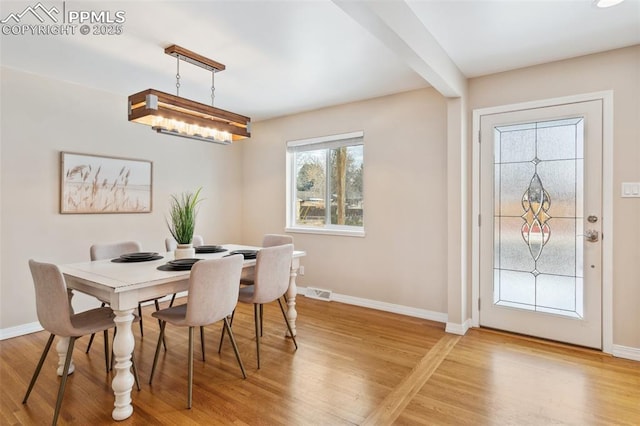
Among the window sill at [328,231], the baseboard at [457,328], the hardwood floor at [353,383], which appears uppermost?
the window sill at [328,231]

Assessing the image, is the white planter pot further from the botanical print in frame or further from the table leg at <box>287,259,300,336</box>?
the botanical print in frame

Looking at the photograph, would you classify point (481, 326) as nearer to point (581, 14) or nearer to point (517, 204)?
point (517, 204)

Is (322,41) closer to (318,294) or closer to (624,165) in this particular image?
(624,165)

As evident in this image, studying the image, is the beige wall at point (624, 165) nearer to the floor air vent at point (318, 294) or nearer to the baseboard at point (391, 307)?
the baseboard at point (391, 307)

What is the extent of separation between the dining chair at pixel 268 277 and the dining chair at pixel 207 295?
0.92 feet

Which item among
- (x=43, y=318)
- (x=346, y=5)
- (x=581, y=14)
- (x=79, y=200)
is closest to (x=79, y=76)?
(x=79, y=200)

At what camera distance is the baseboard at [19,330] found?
312 cm

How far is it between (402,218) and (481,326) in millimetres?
1346

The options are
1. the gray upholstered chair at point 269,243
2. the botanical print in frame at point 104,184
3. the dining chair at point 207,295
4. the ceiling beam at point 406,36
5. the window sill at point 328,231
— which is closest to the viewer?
the ceiling beam at point 406,36

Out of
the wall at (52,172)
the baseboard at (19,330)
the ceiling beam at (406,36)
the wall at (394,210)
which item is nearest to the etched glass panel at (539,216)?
the wall at (394,210)

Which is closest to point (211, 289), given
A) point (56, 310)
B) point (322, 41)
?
point (56, 310)

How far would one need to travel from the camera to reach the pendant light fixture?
2400 mm

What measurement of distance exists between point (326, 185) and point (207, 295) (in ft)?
8.84

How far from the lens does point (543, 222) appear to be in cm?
303
